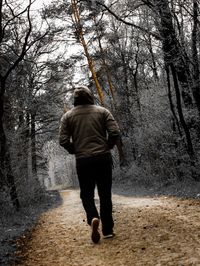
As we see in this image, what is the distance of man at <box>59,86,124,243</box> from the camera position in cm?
570

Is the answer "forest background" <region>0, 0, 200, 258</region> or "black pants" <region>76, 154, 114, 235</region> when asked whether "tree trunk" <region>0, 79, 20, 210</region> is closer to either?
"forest background" <region>0, 0, 200, 258</region>

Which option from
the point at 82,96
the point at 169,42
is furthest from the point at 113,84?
the point at 82,96

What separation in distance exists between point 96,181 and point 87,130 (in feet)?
2.57

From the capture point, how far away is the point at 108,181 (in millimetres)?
5793

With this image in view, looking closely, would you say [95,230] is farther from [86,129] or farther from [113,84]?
[113,84]

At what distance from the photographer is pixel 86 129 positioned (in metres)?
5.82

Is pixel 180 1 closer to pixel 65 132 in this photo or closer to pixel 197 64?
pixel 197 64

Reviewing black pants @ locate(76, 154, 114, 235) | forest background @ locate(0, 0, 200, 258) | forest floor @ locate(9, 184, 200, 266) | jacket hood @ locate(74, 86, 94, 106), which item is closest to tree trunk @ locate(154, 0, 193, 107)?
forest background @ locate(0, 0, 200, 258)

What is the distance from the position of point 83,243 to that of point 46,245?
940mm

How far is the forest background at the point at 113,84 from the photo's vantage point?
12.2 meters

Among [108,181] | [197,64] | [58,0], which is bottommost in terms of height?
[108,181]

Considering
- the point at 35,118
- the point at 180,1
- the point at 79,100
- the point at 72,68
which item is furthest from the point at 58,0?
the point at 79,100

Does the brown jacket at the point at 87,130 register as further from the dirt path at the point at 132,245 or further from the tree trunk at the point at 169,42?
the tree trunk at the point at 169,42

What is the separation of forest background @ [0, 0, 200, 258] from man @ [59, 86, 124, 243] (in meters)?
6.16
